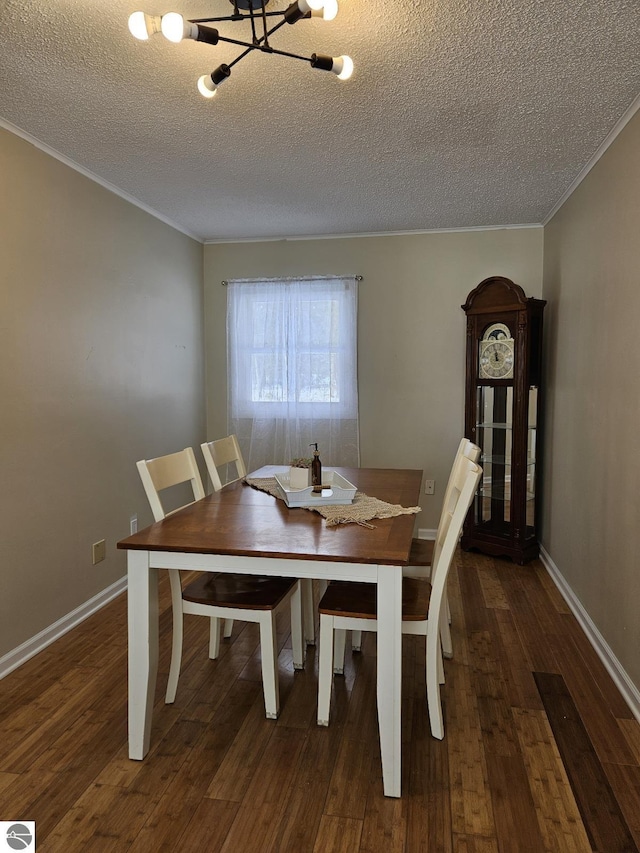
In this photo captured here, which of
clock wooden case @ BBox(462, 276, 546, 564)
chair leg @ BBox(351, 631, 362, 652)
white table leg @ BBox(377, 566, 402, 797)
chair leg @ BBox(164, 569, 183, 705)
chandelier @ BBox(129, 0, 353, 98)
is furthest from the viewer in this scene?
clock wooden case @ BBox(462, 276, 546, 564)

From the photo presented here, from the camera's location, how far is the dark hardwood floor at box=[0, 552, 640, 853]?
1.55m

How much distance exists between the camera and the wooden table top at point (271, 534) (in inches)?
66.0

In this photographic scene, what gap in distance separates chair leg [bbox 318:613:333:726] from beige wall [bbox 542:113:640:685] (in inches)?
47.1

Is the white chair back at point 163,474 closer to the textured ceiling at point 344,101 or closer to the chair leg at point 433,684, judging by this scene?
A: the chair leg at point 433,684

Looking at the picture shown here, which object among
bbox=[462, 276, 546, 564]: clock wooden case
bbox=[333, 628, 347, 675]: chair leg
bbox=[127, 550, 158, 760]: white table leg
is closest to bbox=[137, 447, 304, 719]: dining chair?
bbox=[127, 550, 158, 760]: white table leg

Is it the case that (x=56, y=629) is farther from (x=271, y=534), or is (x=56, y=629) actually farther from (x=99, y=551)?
(x=271, y=534)

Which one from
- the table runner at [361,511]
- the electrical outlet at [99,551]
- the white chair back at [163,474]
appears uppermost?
the white chair back at [163,474]

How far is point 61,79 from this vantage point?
2043 mm

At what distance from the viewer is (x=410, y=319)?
4238mm

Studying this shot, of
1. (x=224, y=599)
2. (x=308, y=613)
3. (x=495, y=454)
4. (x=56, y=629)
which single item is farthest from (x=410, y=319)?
(x=56, y=629)

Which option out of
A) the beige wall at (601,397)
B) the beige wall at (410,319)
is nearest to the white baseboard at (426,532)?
the beige wall at (410,319)

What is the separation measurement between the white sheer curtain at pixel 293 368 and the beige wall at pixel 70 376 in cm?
71

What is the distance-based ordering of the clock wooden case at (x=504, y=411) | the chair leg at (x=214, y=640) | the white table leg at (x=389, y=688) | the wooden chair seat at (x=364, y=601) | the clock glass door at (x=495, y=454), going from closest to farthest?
the white table leg at (x=389, y=688)
the wooden chair seat at (x=364, y=601)
the chair leg at (x=214, y=640)
the clock wooden case at (x=504, y=411)
the clock glass door at (x=495, y=454)

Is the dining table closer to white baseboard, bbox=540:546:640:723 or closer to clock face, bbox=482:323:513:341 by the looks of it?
white baseboard, bbox=540:546:640:723
